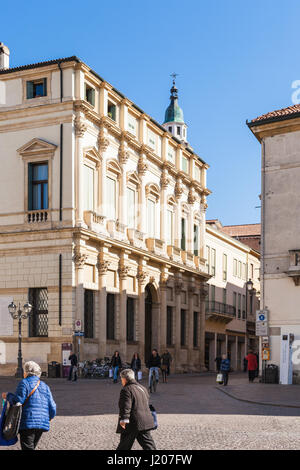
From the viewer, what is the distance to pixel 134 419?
9.49 m

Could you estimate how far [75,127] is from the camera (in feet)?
124

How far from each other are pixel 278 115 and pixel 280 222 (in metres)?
4.68

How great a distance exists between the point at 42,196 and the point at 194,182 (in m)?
17.3

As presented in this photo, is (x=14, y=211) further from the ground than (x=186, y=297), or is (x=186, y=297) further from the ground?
(x=14, y=211)

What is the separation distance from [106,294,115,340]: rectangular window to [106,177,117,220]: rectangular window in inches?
178

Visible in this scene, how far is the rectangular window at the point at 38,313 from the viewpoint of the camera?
37.6 meters

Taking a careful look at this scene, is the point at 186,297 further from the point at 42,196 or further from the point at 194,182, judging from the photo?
the point at 42,196

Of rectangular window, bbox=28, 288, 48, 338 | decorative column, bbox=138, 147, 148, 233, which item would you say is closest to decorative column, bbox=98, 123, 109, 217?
decorative column, bbox=138, 147, 148, 233

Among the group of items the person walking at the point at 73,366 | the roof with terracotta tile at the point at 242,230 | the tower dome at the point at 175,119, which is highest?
the tower dome at the point at 175,119

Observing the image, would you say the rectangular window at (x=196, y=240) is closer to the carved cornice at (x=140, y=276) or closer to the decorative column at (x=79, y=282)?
the carved cornice at (x=140, y=276)

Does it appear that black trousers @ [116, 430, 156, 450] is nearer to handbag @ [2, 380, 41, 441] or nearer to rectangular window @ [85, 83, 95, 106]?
handbag @ [2, 380, 41, 441]

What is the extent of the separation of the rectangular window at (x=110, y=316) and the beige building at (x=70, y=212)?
60mm

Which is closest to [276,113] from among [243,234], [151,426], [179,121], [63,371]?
[63,371]

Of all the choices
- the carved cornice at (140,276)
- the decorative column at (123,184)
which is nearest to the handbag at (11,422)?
the decorative column at (123,184)
